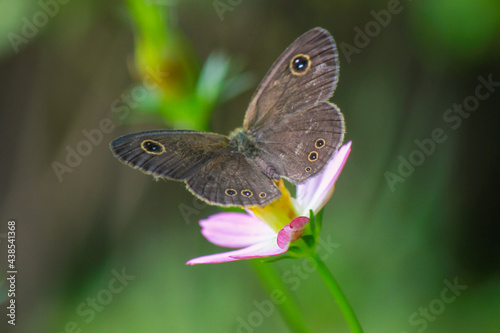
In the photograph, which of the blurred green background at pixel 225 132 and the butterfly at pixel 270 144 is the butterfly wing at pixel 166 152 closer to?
the butterfly at pixel 270 144

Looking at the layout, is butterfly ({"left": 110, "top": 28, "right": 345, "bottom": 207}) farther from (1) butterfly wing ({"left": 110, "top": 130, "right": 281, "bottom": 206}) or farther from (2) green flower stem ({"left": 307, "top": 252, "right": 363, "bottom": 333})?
(2) green flower stem ({"left": 307, "top": 252, "right": 363, "bottom": 333})

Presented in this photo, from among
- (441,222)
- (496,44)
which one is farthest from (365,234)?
(496,44)

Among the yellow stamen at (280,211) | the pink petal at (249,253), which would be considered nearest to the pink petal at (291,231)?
the pink petal at (249,253)

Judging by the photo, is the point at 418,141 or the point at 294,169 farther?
the point at 418,141

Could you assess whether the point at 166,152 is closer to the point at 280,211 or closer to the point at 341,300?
the point at 280,211

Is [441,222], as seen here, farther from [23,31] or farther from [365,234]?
[23,31]
